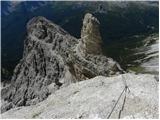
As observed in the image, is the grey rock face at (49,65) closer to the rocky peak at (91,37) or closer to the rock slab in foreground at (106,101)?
the rocky peak at (91,37)

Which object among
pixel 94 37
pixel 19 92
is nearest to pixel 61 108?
pixel 94 37

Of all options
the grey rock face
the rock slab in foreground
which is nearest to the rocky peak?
the grey rock face

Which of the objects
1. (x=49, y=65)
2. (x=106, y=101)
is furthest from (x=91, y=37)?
(x=106, y=101)

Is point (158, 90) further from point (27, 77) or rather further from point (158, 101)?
point (27, 77)

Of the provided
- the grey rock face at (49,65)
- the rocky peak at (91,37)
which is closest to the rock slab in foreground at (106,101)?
the grey rock face at (49,65)

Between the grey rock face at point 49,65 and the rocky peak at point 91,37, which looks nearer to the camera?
the grey rock face at point 49,65

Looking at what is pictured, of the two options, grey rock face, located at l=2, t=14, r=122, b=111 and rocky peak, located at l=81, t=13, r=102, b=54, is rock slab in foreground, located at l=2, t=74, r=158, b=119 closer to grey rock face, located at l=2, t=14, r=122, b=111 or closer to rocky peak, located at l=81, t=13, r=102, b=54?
grey rock face, located at l=2, t=14, r=122, b=111

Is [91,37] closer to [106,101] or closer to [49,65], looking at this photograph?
[49,65]
